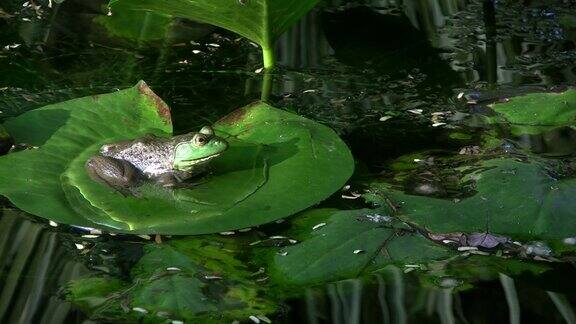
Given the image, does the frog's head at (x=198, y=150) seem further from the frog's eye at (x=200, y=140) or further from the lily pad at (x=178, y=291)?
the lily pad at (x=178, y=291)

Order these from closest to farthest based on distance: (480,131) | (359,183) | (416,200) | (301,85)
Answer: (416,200)
(359,183)
(480,131)
(301,85)

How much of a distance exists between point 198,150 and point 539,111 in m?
1.29

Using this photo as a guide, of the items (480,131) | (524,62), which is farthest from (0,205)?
(524,62)

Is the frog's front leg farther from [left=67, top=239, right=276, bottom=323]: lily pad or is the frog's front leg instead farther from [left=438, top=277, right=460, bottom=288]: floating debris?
[left=438, top=277, right=460, bottom=288]: floating debris

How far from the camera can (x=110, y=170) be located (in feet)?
9.23

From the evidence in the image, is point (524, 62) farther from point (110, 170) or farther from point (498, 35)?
point (110, 170)

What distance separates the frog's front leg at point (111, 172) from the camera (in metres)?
2.80

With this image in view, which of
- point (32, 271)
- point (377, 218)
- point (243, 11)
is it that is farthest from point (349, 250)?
point (243, 11)

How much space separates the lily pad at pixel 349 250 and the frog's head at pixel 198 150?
0.38m

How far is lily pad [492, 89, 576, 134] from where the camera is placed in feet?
11.0

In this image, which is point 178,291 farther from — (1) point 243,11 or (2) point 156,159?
(1) point 243,11

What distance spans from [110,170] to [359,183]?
74 centimetres

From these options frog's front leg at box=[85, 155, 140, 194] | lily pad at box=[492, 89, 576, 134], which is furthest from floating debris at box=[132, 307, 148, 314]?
lily pad at box=[492, 89, 576, 134]

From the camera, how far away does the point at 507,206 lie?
2.66m
